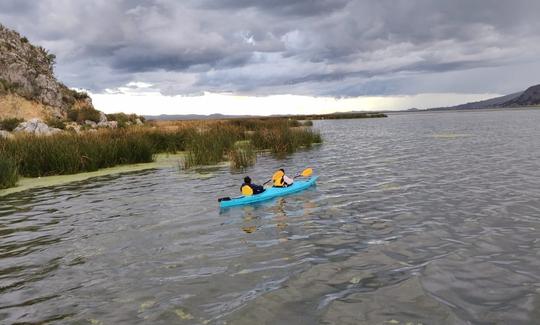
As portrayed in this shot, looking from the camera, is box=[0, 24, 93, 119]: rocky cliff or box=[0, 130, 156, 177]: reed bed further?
box=[0, 24, 93, 119]: rocky cliff

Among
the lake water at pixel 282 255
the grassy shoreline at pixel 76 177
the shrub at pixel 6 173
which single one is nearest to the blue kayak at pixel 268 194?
the lake water at pixel 282 255

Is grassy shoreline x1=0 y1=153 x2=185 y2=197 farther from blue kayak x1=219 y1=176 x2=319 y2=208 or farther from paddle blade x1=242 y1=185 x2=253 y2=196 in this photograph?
paddle blade x1=242 y1=185 x2=253 y2=196

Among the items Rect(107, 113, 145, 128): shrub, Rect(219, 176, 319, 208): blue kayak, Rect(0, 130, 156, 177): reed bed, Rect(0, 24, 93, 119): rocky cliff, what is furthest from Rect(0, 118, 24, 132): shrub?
Rect(219, 176, 319, 208): blue kayak

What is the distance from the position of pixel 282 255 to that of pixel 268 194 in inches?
191

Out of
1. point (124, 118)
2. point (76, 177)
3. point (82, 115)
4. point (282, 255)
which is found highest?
point (82, 115)

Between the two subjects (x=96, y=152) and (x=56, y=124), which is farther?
(x=56, y=124)

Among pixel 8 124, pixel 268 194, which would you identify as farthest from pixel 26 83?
pixel 268 194

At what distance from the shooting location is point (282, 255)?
7.42 m

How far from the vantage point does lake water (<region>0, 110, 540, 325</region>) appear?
536cm

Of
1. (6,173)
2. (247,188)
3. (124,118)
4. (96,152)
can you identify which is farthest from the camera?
(124,118)

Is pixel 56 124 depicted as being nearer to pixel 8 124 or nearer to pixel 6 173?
pixel 8 124

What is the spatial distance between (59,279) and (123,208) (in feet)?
17.2

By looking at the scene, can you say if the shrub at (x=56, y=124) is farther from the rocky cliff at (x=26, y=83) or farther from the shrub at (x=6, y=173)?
the shrub at (x=6, y=173)

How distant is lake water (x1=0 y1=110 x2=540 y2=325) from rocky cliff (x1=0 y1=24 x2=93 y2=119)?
2730 cm
